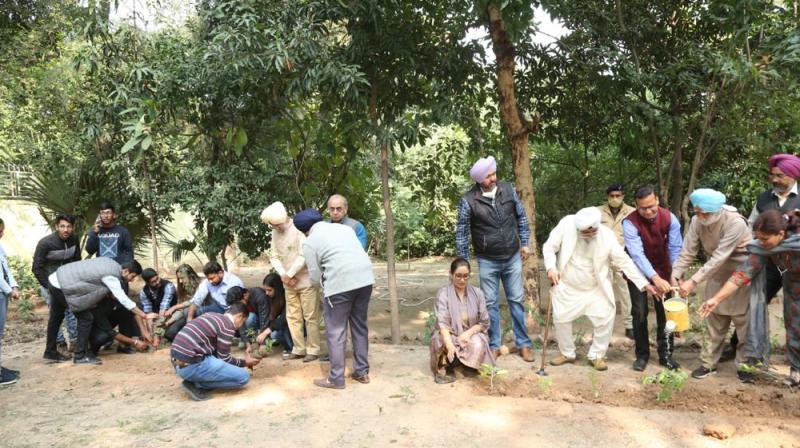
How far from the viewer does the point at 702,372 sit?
443cm

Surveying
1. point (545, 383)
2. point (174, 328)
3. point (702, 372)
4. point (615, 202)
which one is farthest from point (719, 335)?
point (174, 328)

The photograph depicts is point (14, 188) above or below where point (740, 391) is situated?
above

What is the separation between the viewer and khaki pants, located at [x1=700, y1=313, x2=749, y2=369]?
4.38m

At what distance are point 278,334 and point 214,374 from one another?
4.31ft

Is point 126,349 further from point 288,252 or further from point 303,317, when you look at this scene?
point 288,252

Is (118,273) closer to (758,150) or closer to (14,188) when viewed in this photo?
(14,188)

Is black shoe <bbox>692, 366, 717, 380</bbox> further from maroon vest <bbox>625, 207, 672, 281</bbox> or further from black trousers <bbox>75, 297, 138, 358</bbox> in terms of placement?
black trousers <bbox>75, 297, 138, 358</bbox>

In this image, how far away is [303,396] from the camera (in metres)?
4.42

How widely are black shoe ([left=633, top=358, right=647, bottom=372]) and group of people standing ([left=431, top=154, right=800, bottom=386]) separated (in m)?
0.01

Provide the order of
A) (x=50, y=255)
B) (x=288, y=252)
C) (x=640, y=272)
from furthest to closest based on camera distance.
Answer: (x=50, y=255), (x=288, y=252), (x=640, y=272)

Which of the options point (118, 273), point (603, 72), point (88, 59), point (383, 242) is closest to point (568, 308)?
point (603, 72)

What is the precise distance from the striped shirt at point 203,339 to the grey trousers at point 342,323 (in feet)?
2.49

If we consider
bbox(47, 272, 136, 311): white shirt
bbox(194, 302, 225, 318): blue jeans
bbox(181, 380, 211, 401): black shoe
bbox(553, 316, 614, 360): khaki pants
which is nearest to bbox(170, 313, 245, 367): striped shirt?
bbox(181, 380, 211, 401): black shoe

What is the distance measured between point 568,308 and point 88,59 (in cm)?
553
